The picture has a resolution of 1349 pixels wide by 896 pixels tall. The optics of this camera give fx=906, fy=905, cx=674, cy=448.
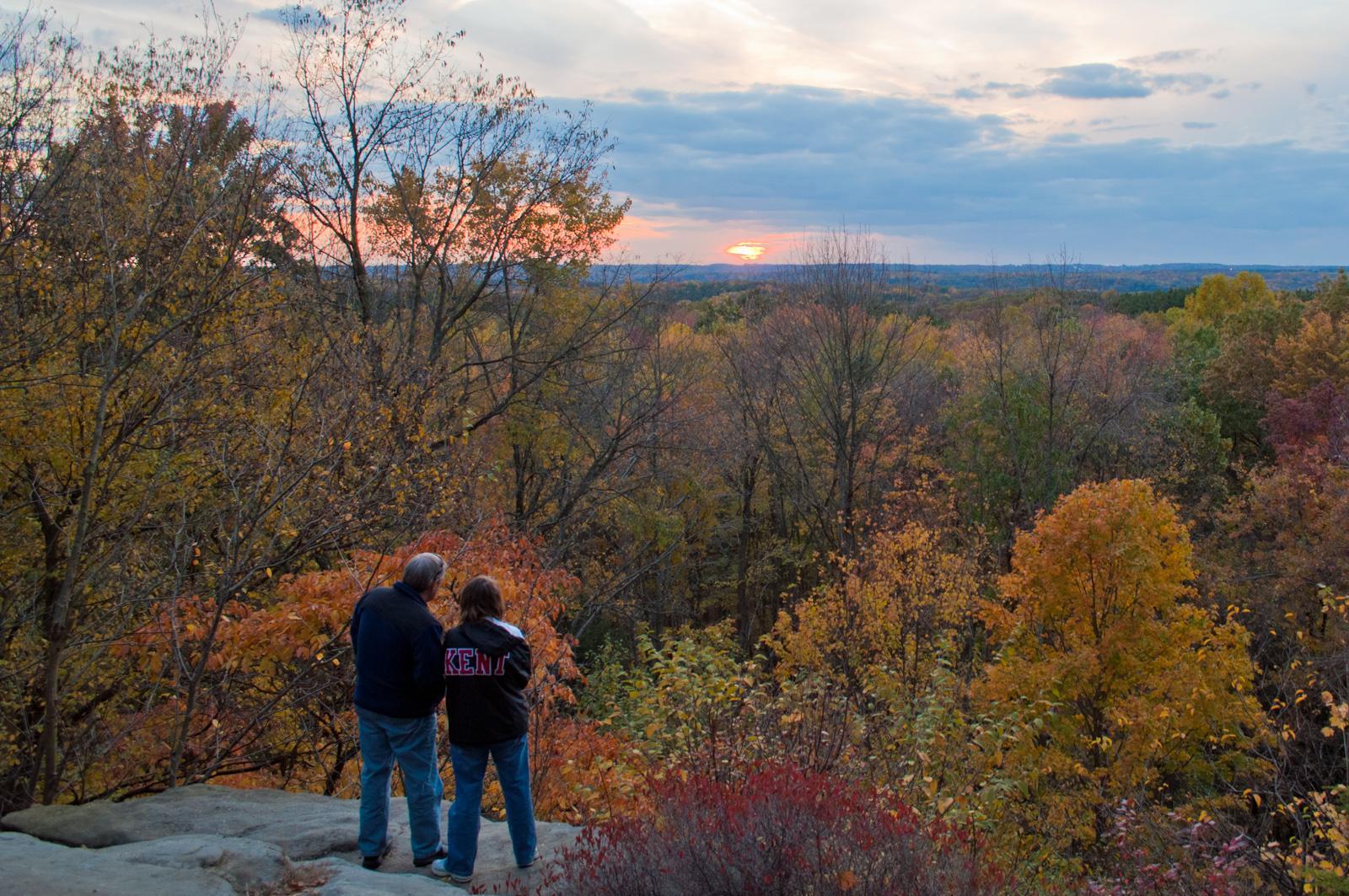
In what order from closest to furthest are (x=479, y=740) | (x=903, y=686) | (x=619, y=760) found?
(x=479, y=740) → (x=619, y=760) → (x=903, y=686)

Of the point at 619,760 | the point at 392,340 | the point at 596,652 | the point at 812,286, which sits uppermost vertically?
the point at 812,286

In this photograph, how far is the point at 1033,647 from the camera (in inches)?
768

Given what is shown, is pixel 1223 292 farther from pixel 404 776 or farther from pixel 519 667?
pixel 404 776

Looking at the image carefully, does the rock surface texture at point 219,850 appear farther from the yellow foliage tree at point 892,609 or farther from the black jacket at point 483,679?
the yellow foliage tree at point 892,609

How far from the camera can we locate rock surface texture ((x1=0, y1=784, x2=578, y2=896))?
15.1 feet

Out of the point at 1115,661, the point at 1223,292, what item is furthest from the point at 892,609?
the point at 1223,292

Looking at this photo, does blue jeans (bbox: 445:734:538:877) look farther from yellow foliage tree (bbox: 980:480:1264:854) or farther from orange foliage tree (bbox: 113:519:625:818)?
yellow foliage tree (bbox: 980:480:1264:854)

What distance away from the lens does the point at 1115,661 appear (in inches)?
730

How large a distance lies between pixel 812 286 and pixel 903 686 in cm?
1730

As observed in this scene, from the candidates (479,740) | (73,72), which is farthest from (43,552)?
(479,740)

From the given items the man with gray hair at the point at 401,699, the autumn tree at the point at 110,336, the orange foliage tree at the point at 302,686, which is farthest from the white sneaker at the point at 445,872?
the autumn tree at the point at 110,336

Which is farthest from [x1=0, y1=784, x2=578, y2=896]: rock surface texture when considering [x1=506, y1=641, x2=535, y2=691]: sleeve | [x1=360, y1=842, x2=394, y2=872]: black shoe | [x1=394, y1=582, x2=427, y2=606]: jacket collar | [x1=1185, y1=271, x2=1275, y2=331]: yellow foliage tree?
[x1=1185, y1=271, x2=1275, y2=331]: yellow foliage tree

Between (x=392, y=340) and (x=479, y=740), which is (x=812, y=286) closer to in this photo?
(x=392, y=340)

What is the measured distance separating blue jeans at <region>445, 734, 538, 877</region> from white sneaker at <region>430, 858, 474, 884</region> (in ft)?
0.05
